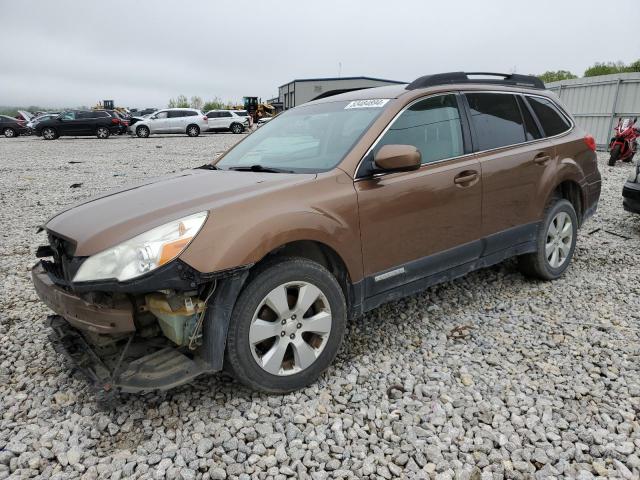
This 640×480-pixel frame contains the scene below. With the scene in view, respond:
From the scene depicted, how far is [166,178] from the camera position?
327 centimetres

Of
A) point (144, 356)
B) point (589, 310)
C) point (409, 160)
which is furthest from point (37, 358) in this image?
point (589, 310)

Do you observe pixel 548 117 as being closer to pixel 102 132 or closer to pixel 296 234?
pixel 296 234

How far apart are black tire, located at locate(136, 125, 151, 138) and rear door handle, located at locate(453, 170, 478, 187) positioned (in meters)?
26.5

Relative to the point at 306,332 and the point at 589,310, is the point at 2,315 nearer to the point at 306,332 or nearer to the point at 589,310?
the point at 306,332

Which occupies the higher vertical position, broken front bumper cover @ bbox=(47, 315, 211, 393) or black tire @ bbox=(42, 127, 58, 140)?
black tire @ bbox=(42, 127, 58, 140)

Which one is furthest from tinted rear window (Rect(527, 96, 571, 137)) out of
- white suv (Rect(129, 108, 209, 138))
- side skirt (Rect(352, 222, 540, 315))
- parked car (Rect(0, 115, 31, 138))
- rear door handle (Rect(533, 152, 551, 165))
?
parked car (Rect(0, 115, 31, 138))

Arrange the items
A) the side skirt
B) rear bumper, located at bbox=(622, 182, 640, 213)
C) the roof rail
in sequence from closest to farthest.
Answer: the side skirt < the roof rail < rear bumper, located at bbox=(622, 182, 640, 213)

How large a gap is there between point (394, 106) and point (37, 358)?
9.45 feet

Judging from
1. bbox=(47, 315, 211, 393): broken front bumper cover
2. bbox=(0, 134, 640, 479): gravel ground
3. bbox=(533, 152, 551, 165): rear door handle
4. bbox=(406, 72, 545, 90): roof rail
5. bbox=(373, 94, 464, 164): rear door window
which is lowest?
→ bbox=(0, 134, 640, 479): gravel ground

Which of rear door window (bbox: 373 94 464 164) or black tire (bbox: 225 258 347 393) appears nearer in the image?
black tire (bbox: 225 258 347 393)

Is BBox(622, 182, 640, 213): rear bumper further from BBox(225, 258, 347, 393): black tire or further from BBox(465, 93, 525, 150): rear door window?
BBox(225, 258, 347, 393): black tire

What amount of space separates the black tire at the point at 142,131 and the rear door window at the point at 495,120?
85.5 ft

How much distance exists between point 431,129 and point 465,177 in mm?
409

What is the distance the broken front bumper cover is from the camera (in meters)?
2.25
